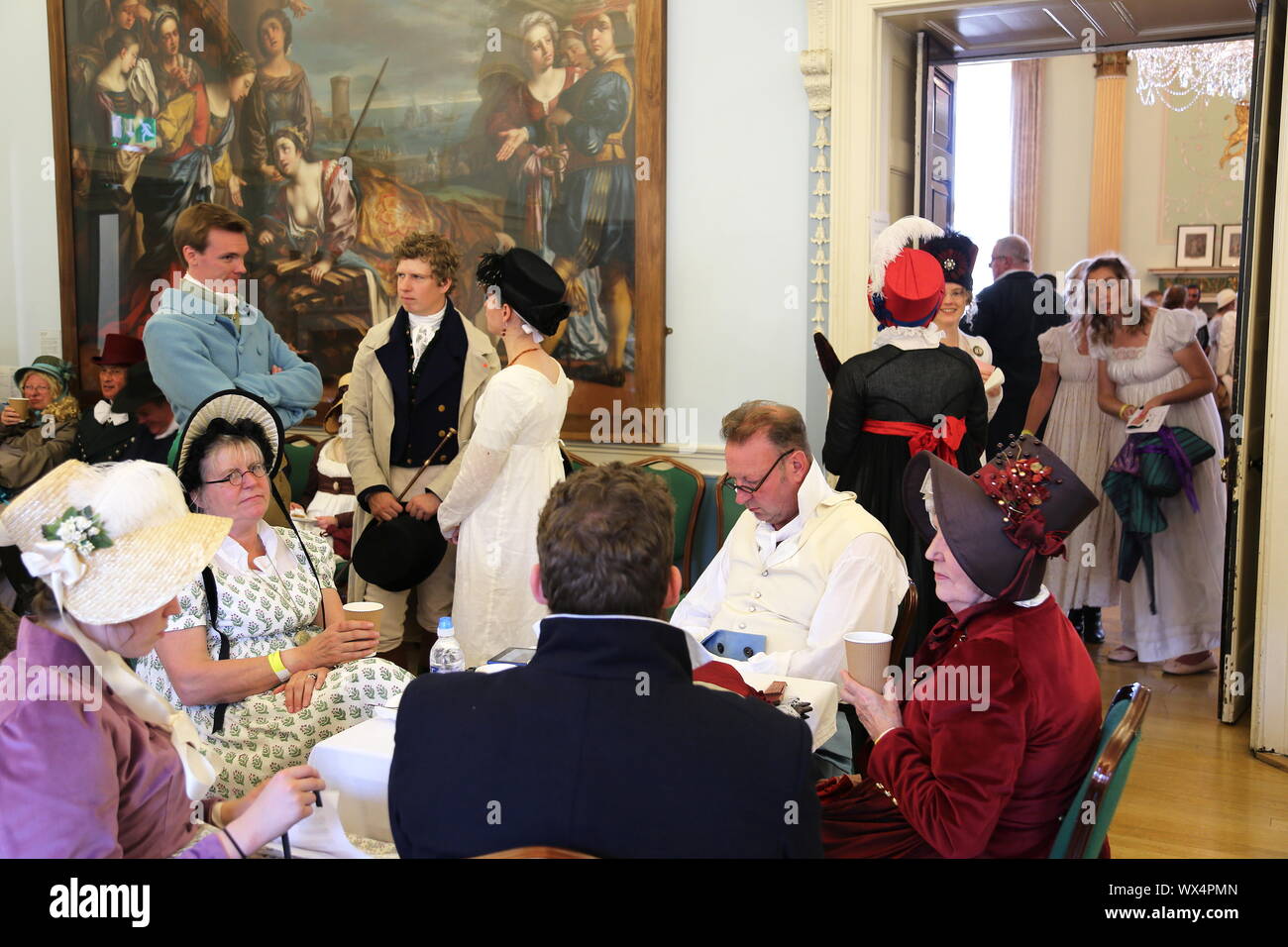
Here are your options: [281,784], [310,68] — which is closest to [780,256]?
[310,68]

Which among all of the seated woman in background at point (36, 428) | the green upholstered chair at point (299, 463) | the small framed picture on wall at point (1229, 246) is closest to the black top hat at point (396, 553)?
the green upholstered chair at point (299, 463)

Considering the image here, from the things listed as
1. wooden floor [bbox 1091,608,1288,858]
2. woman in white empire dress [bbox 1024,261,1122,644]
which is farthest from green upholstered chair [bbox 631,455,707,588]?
wooden floor [bbox 1091,608,1288,858]

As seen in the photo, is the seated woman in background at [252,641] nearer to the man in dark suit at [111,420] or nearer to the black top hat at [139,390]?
the black top hat at [139,390]

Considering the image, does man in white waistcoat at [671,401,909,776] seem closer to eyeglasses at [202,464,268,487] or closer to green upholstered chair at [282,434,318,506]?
eyeglasses at [202,464,268,487]

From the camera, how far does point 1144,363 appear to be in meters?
6.29

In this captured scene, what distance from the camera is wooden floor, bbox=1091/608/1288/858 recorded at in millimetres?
4129


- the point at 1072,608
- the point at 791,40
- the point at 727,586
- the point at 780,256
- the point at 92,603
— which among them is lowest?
the point at 1072,608

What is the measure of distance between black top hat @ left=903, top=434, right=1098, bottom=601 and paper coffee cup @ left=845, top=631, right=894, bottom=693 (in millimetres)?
325

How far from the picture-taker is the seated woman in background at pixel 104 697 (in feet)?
6.05

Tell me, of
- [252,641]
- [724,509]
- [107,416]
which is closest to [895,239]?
[724,509]

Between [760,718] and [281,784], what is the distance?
2.94 ft

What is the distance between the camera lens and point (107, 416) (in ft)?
21.7

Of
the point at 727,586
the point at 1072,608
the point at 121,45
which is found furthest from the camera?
the point at 121,45

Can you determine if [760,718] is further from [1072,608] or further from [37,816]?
[1072,608]
